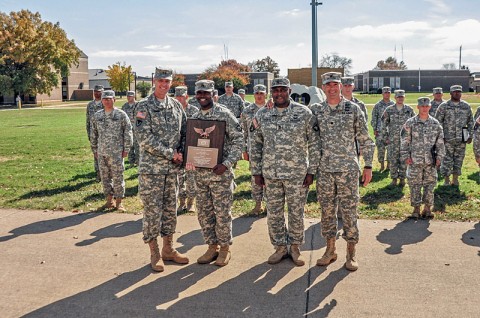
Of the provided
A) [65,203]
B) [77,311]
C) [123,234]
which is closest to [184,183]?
[123,234]

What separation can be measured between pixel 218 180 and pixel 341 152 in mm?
1439

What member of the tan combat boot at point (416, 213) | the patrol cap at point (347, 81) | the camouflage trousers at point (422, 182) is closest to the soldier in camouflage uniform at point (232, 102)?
the patrol cap at point (347, 81)

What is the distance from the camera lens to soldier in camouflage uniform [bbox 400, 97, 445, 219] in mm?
7387

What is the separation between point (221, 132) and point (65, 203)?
4.67 metres

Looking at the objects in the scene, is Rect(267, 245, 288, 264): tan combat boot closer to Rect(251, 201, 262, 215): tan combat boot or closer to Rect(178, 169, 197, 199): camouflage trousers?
Rect(251, 201, 262, 215): tan combat boot

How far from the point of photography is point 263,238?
6.52 m

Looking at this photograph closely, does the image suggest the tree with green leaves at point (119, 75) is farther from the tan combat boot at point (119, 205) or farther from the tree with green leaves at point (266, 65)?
the tan combat boot at point (119, 205)

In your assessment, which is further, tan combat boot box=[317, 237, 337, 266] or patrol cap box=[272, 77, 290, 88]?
tan combat boot box=[317, 237, 337, 266]

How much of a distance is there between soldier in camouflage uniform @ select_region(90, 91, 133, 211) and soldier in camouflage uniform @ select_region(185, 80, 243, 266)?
3013 mm

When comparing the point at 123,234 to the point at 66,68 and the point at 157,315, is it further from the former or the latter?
the point at 66,68

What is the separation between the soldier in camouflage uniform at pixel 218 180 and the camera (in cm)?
535

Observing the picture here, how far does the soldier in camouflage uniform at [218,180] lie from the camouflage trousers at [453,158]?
19.8ft

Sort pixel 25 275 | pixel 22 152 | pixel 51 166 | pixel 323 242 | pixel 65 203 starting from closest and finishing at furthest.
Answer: pixel 25 275 < pixel 323 242 < pixel 65 203 < pixel 51 166 < pixel 22 152

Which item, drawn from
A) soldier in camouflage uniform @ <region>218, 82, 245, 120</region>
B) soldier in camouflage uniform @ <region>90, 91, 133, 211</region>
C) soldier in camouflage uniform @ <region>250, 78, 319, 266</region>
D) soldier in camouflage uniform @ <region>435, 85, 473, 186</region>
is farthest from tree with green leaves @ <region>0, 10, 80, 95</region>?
soldier in camouflage uniform @ <region>250, 78, 319, 266</region>
